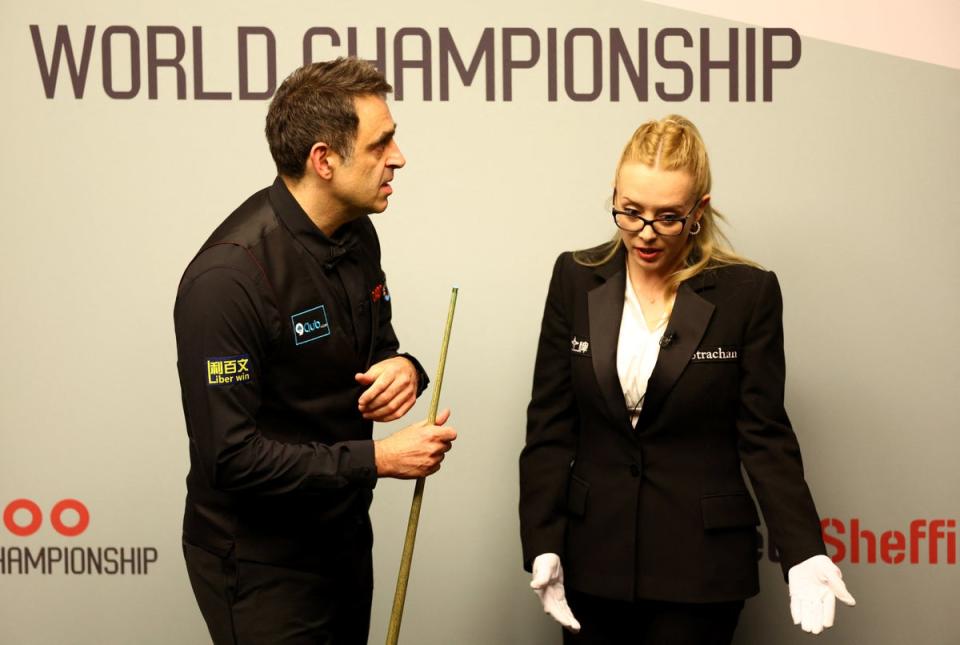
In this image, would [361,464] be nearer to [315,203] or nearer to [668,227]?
[315,203]

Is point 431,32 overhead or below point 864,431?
overhead

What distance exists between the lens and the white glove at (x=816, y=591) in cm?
196

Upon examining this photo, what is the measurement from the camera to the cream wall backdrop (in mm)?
2812

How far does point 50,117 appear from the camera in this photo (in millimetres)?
2846

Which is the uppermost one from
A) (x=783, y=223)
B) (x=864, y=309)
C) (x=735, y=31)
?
(x=735, y=31)

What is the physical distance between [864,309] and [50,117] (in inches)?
88.2

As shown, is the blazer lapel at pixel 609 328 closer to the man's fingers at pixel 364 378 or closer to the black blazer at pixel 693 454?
the black blazer at pixel 693 454

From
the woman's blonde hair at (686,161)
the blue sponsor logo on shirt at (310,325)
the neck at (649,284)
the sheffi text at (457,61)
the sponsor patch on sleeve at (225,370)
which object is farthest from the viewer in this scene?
the sheffi text at (457,61)

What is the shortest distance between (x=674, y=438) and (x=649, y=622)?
38cm

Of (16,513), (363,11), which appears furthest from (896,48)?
(16,513)

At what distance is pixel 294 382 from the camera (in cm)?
191

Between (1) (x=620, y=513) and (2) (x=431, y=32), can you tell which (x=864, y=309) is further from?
(2) (x=431, y=32)

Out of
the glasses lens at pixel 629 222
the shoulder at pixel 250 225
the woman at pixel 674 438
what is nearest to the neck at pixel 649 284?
the woman at pixel 674 438

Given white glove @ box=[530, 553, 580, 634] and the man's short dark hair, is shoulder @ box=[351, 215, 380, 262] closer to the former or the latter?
the man's short dark hair
